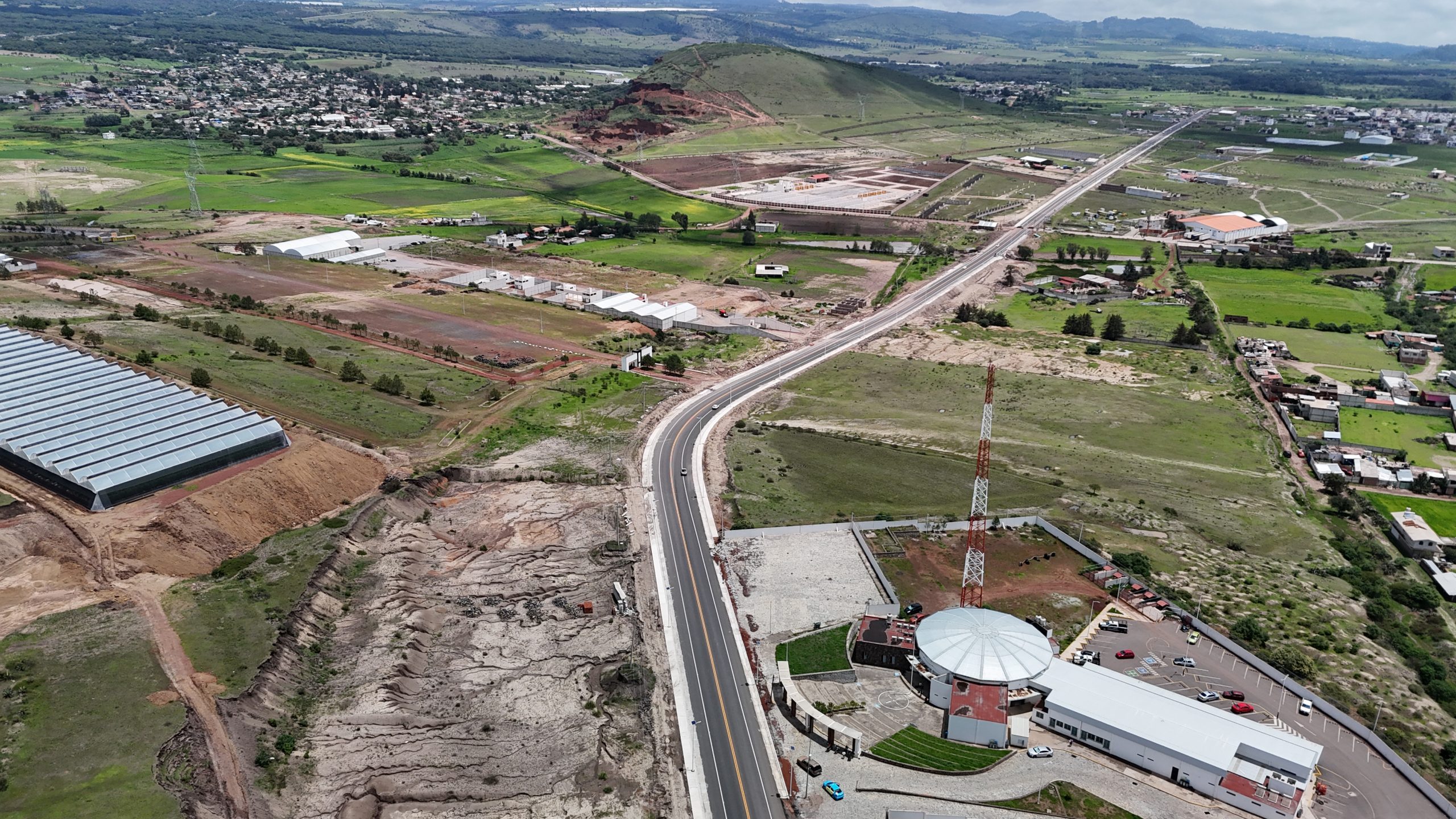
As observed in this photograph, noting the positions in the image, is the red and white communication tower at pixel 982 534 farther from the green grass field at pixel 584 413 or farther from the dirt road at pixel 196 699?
the dirt road at pixel 196 699

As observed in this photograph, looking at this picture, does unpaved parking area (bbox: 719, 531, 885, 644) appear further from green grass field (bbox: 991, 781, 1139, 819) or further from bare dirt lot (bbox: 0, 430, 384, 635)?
bare dirt lot (bbox: 0, 430, 384, 635)

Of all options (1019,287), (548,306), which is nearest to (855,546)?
(548,306)

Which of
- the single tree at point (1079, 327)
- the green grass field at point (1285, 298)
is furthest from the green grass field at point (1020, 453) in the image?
the green grass field at point (1285, 298)

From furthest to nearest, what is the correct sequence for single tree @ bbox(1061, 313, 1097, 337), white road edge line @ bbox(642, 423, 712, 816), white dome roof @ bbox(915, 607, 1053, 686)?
single tree @ bbox(1061, 313, 1097, 337), white dome roof @ bbox(915, 607, 1053, 686), white road edge line @ bbox(642, 423, 712, 816)

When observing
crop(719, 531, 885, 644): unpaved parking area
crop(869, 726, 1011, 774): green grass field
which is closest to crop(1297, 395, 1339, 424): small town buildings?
crop(719, 531, 885, 644): unpaved parking area

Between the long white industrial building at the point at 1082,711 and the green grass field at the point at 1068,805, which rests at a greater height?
the long white industrial building at the point at 1082,711

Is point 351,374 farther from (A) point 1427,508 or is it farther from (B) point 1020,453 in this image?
(A) point 1427,508
